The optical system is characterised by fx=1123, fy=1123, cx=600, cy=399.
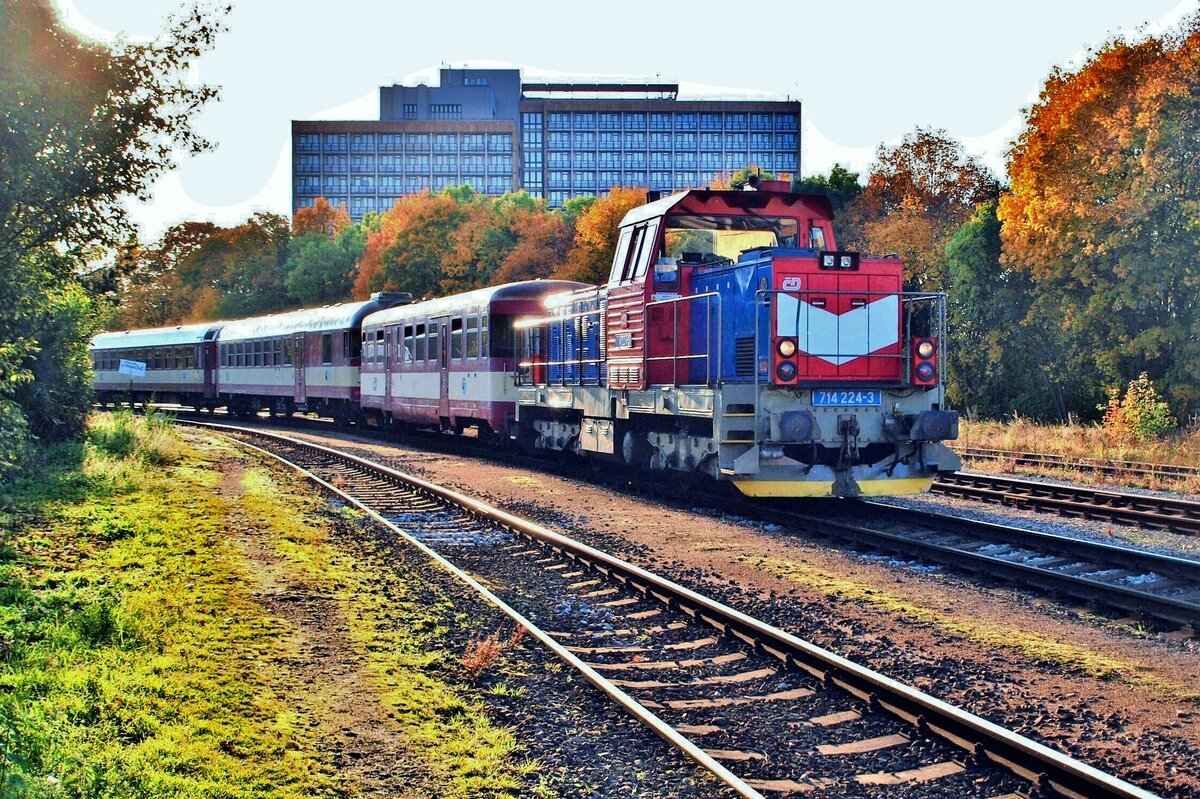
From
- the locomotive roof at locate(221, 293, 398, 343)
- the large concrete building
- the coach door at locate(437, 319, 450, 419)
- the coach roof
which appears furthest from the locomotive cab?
the large concrete building

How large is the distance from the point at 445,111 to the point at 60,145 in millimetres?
135586

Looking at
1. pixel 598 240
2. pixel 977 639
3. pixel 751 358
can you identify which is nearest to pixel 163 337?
pixel 598 240

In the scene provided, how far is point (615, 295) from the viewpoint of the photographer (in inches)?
623

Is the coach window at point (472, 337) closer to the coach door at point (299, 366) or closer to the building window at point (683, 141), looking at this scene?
the coach door at point (299, 366)

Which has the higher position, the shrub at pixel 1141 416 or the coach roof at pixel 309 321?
the coach roof at pixel 309 321

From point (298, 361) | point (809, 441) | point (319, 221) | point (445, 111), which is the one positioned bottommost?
point (809, 441)

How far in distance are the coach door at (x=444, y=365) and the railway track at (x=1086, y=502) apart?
1180 cm

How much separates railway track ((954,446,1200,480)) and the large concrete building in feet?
396

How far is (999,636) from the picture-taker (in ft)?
25.8

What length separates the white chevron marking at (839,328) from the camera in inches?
508

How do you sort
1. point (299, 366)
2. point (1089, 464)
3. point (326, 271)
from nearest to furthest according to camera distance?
1. point (1089, 464)
2. point (299, 366)
3. point (326, 271)

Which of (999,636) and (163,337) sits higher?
(163,337)

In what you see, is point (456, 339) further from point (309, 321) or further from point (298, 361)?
point (298, 361)

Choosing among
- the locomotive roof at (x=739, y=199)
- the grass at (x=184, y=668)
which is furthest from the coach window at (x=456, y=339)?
the grass at (x=184, y=668)
